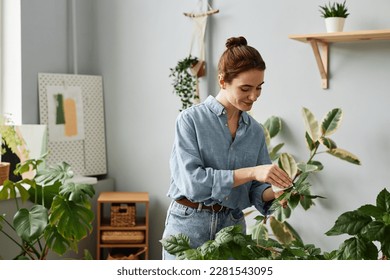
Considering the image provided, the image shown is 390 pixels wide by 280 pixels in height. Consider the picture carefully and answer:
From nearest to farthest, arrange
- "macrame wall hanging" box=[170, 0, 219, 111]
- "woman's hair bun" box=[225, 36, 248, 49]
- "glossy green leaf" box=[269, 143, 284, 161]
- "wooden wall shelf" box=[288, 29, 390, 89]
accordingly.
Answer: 1. "woman's hair bun" box=[225, 36, 248, 49]
2. "wooden wall shelf" box=[288, 29, 390, 89]
3. "glossy green leaf" box=[269, 143, 284, 161]
4. "macrame wall hanging" box=[170, 0, 219, 111]

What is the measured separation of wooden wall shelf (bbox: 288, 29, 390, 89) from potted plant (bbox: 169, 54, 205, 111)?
0.69 m

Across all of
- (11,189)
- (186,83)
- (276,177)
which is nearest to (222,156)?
(276,177)

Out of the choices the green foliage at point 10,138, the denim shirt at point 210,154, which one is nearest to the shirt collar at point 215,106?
the denim shirt at point 210,154

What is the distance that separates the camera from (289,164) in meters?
3.79

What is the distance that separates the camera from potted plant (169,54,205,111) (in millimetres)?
4223

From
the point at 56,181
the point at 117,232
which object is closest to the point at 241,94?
the point at 56,181

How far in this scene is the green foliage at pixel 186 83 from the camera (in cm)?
422

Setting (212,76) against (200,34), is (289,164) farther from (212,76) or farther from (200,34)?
(200,34)

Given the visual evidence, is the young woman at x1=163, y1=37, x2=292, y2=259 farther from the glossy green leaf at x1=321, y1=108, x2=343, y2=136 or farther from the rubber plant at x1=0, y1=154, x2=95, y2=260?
the glossy green leaf at x1=321, y1=108, x2=343, y2=136

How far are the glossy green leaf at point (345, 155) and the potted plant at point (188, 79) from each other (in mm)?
942

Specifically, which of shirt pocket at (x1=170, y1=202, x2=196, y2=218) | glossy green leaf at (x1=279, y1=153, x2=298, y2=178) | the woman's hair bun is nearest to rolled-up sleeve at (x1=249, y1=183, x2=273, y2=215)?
A: shirt pocket at (x1=170, y1=202, x2=196, y2=218)

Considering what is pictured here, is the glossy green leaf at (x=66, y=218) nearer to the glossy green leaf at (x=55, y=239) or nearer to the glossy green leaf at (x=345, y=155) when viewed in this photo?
the glossy green leaf at (x=55, y=239)
